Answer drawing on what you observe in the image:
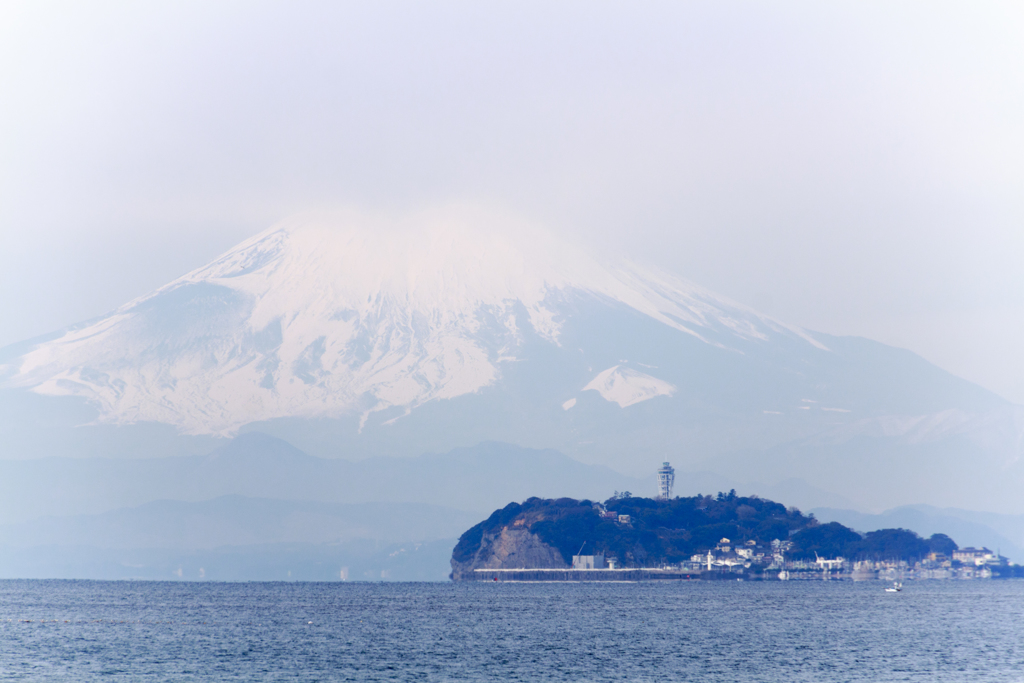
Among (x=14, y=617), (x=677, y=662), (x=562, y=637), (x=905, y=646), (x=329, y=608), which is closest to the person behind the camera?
(x=677, y=662)

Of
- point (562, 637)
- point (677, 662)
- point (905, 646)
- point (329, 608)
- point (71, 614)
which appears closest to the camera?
point (677, 662)

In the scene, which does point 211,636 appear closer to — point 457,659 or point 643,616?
point 457,659

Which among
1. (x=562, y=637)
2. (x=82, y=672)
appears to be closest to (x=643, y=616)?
(x=562, y=637)

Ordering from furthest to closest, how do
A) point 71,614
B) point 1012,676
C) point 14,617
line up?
1. point 71,614
2. point 14,617
3. point 1012,676

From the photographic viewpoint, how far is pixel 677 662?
87.5 meters

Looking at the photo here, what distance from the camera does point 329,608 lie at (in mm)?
176500

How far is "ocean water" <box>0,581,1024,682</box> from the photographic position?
8112cm

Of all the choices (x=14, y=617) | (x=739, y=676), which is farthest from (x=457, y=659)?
(x=14, y=617)

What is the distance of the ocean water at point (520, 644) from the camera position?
3194 inches

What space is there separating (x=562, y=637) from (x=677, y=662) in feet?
85.6

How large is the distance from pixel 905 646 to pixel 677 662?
2480 cm

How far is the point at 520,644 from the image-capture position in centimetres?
10475

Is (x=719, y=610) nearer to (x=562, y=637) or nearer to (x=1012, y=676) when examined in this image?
(x=562, y=637)

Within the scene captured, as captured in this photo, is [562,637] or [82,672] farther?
[562,637]
